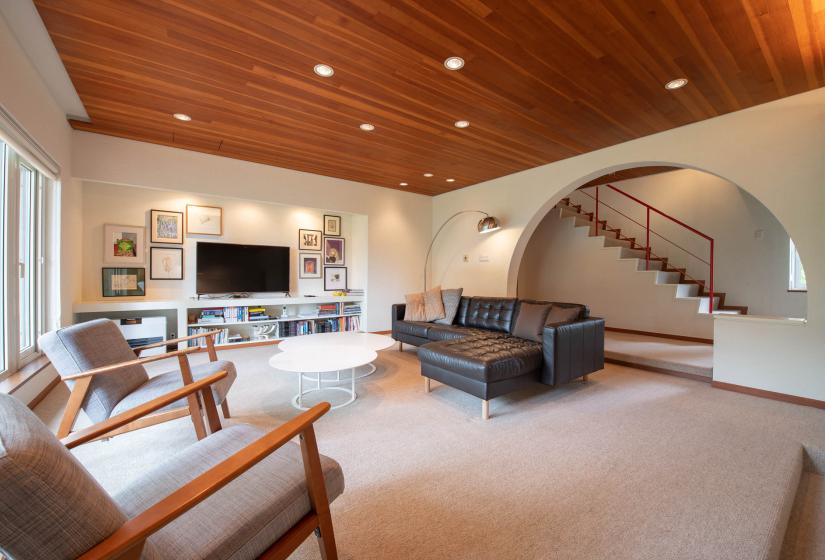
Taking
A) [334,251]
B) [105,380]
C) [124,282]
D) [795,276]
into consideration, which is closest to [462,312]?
[334,251]

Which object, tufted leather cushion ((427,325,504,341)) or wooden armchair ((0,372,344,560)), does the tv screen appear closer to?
tufted leather cushion ((427,325,504,341))

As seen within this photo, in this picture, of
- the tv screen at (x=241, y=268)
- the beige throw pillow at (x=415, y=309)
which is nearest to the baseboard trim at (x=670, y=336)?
the beige throw pillow at (x=415, y=309)

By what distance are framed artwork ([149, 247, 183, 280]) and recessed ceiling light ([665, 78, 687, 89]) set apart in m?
5.57

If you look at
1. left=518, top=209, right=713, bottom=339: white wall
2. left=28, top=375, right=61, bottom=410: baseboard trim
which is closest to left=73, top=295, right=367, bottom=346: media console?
left=28, top=375, right=61, bottom=410: baseboard trim

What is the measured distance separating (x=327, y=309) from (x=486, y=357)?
11.3 ft

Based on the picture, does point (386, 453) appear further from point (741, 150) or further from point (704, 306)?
point (704, 306)

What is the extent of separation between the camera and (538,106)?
9.96 ft

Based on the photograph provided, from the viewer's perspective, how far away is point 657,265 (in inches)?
232

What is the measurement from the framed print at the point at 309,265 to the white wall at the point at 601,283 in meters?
4.16

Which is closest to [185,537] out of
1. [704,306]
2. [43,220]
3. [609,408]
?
[609,408]

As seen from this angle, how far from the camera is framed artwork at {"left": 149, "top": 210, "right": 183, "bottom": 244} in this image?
446 cm

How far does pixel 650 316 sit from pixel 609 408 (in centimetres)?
355

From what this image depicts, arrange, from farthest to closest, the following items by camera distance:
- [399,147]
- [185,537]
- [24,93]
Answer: [399,147] → [24,93] → [185,537]

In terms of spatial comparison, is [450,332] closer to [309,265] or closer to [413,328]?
[413,328]
